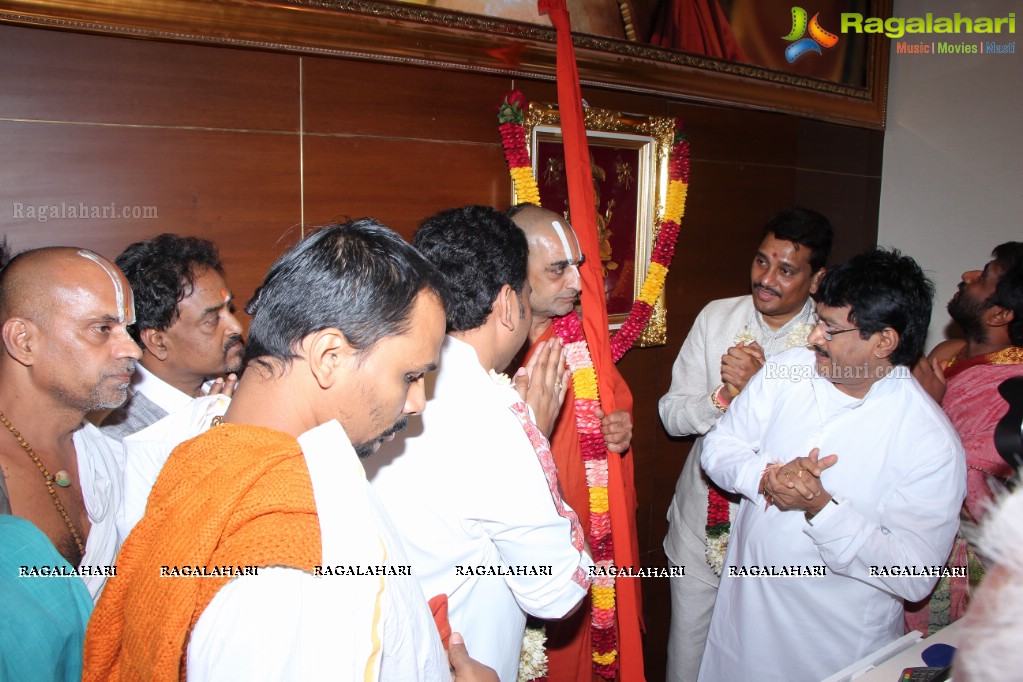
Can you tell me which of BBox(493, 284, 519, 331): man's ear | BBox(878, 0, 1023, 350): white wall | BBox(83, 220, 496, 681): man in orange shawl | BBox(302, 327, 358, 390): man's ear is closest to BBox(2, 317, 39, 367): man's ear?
BBox(83, 220, 496, 681): man in orange shawl

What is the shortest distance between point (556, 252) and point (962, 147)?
11.3 feet

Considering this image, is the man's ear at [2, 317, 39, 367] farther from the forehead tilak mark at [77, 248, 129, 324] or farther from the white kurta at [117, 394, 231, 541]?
the white kurta at [117, 394, 231, 541]

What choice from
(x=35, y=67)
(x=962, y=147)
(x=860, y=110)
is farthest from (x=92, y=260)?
(x=962, y=147)

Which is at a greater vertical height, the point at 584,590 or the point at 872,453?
the point at 872,453

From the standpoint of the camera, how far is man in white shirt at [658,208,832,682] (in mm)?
2949

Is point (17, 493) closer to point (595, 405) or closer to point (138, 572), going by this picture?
point (138, 572)

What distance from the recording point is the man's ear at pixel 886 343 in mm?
2000

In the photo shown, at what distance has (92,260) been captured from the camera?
161 centimetres

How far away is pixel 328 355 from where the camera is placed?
1.04 meters

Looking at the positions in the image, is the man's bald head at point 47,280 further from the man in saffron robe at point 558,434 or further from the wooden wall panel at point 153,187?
the man in saffron robe at point 558,434

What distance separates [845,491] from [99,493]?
6.86 ft

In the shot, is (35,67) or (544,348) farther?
(544,348)

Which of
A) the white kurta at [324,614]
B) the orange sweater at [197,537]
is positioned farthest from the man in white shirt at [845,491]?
the orange sweater at [197,537]

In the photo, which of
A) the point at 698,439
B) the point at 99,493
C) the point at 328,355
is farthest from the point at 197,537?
the point at 698,439
